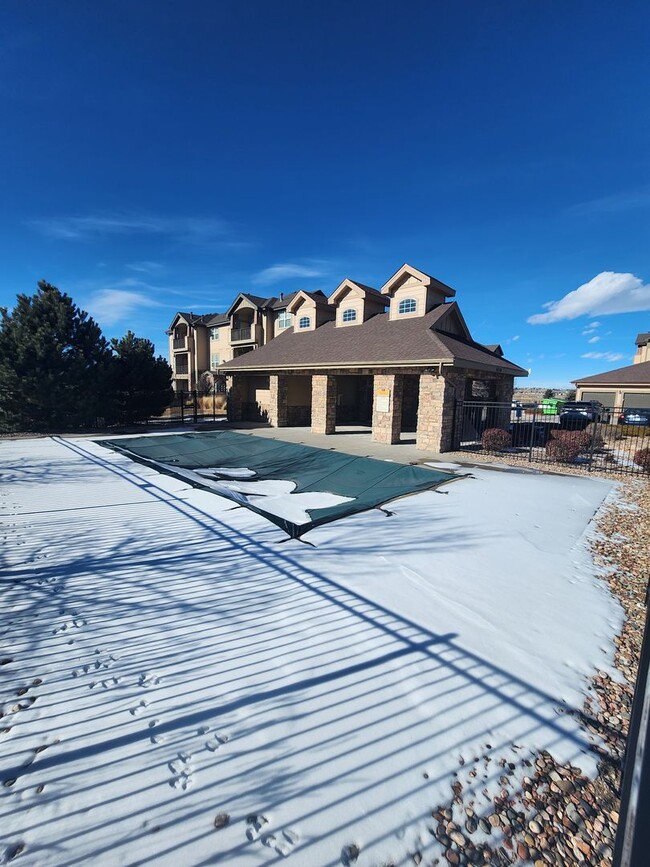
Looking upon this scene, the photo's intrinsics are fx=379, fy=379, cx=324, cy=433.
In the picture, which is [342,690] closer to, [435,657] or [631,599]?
[435,657]

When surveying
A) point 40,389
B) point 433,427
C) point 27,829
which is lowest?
point 27,829

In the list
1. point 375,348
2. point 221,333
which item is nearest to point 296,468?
point 375,348

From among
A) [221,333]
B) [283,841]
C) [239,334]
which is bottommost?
[283,841]

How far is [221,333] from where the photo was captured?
126 ft

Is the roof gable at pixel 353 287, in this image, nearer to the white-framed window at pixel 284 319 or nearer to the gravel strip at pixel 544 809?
the white-framed window at pixel 284 319

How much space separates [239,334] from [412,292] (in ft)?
69.1

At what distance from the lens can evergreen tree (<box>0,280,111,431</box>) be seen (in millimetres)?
17703

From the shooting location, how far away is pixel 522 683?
10.2 feet

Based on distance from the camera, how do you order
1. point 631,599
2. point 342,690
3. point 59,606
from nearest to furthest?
point 342,690, point 59,606, point 631,599

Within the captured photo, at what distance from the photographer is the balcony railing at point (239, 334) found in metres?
34.4

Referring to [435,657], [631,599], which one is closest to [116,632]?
[435,657]

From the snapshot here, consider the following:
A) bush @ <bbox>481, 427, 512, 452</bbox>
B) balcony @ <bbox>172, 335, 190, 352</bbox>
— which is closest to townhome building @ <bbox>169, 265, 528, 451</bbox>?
bush @ <bbox>481, 427, 512, 452</bbox>

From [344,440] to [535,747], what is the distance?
534 inches

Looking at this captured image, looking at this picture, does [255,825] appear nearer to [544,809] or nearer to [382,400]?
[544,809]
